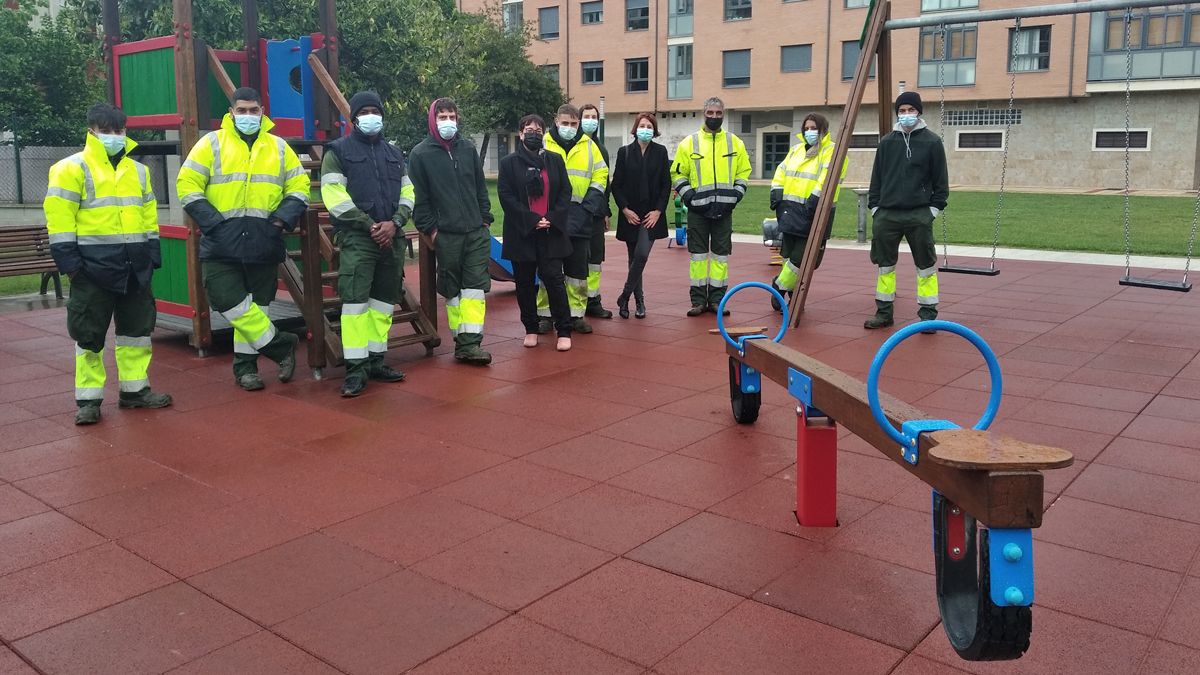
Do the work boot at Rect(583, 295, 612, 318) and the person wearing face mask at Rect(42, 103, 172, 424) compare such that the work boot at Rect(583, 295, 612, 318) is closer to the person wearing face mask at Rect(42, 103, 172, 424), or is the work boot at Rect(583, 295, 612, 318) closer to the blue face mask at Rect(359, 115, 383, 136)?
the blue face mask at Rect(359, 115, 383, 136)

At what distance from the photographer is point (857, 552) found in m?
4.21

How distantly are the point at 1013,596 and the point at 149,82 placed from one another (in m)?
7.93

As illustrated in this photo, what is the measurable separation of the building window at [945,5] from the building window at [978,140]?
16.5 ft

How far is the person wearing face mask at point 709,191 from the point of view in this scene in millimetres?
9750

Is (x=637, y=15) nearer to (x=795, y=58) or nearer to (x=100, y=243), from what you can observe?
(x=795, y=58)

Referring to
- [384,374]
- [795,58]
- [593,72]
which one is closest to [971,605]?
[384,374]

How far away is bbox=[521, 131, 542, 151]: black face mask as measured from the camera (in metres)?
8.23

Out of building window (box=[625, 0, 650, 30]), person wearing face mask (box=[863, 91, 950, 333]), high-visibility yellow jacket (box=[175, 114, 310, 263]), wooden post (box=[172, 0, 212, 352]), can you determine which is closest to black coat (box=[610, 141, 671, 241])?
person wearing face mask (box=[863, 91, 950, 333])

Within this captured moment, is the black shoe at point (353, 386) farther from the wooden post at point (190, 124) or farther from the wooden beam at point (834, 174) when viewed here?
the wooden beam at point (834, 174)

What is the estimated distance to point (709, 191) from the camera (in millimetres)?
9758

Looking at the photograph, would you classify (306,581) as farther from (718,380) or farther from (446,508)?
(718,380)

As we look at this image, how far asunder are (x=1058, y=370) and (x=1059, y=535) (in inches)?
136

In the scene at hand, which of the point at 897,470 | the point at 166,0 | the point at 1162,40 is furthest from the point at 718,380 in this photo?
the point at 1162,40

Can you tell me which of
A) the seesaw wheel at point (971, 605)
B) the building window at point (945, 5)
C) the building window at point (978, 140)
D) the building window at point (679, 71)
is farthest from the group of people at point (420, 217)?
the building window at point (679, 71)
